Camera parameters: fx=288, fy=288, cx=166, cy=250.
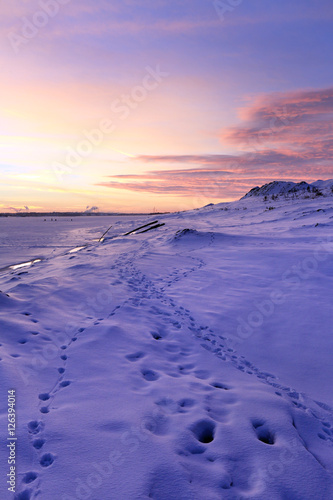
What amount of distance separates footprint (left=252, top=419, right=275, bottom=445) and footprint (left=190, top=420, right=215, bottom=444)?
1.77 feet

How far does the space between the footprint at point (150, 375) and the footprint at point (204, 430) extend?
1196mm

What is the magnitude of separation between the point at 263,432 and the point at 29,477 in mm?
2617

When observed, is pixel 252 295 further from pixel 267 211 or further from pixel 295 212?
pixel 267 211

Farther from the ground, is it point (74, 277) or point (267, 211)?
point (267, 211)

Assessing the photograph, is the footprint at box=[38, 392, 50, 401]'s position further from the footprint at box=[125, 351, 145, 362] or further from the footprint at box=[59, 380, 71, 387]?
the footprint at box=[125, 351, 145, 362]

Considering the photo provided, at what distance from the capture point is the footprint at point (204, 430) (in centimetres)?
343

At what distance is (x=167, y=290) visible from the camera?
9.30m

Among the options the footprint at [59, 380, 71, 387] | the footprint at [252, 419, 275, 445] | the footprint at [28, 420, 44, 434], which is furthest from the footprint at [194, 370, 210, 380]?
the footprint at [28, 420, 44, 434]

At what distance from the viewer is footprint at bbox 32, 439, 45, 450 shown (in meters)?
3.09

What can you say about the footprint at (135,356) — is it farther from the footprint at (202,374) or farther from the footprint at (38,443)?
the footprint at (38,443)

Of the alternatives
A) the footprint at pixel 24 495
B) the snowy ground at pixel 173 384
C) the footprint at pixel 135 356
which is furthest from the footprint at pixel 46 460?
the footprint at pixel 135 356

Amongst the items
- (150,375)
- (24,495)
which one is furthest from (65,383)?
(24,495)

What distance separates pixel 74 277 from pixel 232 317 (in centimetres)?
586

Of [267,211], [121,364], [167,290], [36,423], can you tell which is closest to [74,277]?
[167,290]
